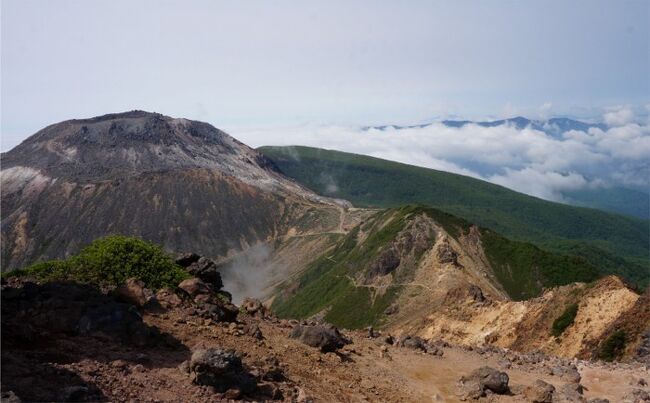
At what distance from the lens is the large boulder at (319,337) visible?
2306 cm

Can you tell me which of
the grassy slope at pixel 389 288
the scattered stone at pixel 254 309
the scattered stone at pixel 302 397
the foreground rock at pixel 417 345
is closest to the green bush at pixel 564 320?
the foreground rock at pixel 417 345

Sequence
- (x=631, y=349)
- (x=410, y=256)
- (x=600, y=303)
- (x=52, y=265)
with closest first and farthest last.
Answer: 1. (x=52, y=265)
2. (x=631, y=349)
3. (x=600, y=303)
4. (x=410, y=256)

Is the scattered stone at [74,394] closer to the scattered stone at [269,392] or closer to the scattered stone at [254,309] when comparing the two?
the scattered stone at [269,392]

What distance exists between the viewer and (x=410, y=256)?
11244 centimetres

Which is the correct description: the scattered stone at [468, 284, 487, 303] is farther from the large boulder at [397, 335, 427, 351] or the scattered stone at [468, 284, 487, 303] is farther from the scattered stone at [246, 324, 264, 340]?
the scattered stone at [246, 324, 264, 340]

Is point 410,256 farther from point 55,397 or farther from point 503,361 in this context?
point 55,397

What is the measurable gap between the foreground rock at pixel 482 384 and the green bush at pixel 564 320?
88.4 ft

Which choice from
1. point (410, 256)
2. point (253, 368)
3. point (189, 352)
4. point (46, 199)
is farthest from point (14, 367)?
point (46, 199)

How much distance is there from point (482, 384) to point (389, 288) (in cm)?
8641

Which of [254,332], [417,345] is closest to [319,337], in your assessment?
[254,332]

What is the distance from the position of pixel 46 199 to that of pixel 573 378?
21002cm

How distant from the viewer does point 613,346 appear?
122 feet

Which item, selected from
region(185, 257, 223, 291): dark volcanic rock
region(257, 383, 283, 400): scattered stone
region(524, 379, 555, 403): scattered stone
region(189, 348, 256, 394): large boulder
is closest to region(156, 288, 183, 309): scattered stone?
region(189, 348, 256, 394): large boulder

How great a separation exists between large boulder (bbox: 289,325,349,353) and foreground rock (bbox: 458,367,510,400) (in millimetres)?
5639
